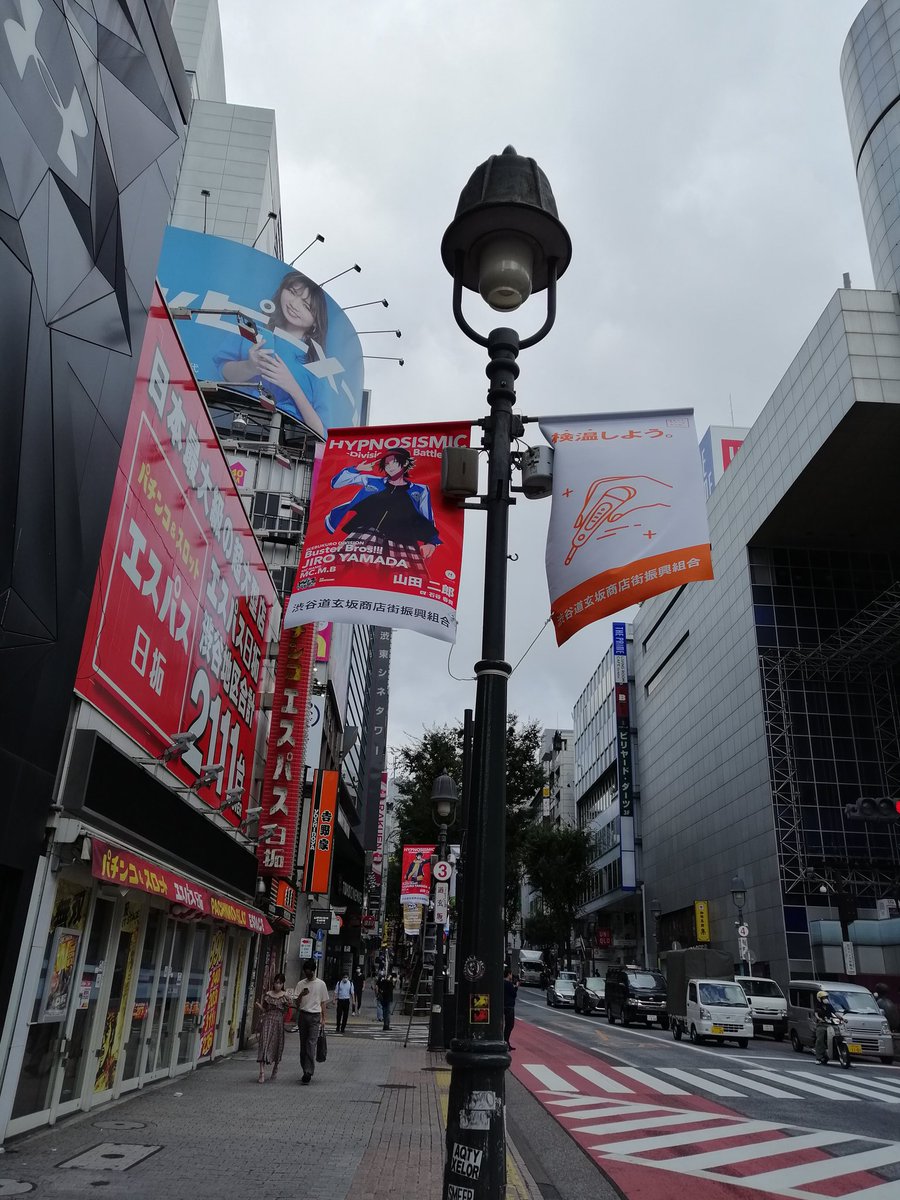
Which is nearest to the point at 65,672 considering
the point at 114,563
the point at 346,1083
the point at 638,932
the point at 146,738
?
the point at 114,563

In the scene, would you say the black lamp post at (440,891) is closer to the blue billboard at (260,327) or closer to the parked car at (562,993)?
the blue billboard at (260,327)

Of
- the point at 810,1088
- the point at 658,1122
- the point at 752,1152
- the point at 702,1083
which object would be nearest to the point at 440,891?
the point at 702,1083

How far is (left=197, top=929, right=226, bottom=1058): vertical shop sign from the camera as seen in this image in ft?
52.9

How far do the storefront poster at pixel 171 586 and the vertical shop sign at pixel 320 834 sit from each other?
709 inches

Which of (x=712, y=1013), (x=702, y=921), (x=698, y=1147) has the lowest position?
(x=698, y=1147)

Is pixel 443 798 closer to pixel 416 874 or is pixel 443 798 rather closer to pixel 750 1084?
pixel 750 1084

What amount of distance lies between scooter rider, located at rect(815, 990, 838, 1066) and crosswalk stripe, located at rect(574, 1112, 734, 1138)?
409 inches

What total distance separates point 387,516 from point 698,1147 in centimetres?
870

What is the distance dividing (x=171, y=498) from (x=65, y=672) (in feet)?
13.3

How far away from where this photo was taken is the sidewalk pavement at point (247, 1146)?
7219 millimetres

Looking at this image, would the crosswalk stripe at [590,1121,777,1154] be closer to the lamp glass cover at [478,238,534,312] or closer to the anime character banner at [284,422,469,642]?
the anime character banner at [284,422,469,642]

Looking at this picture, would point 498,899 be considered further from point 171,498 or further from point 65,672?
point 171,498

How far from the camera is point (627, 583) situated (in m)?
5.41

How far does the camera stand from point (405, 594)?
217 inches
